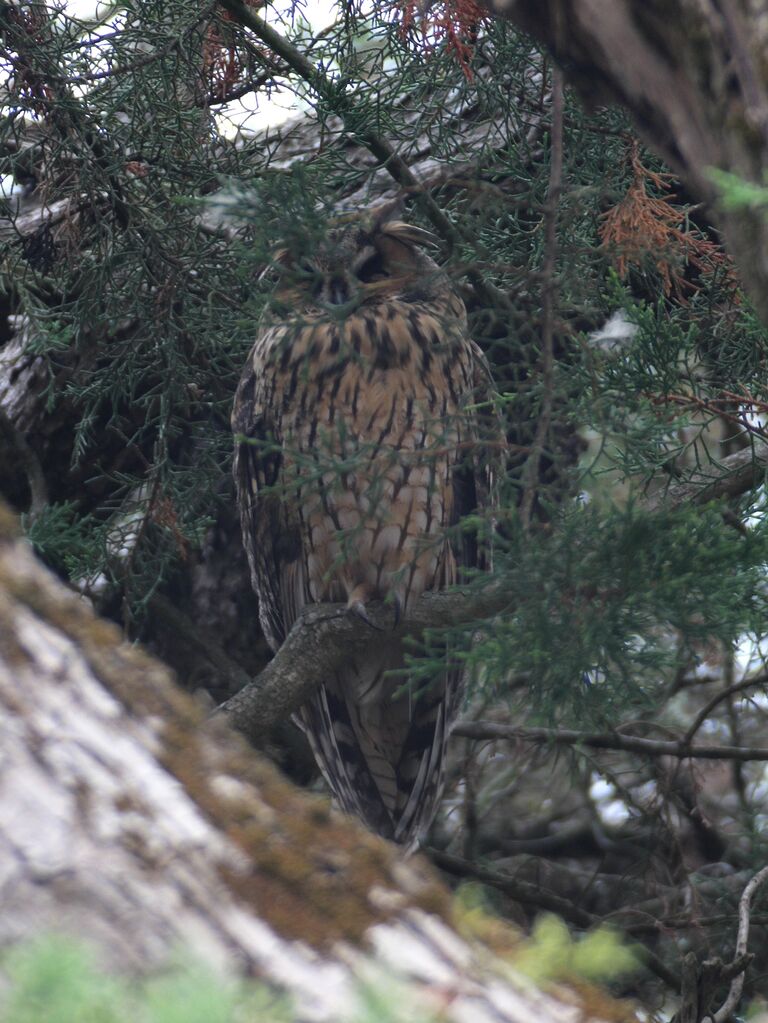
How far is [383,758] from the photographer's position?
2932mm

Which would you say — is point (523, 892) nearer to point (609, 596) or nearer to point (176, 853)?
point (609, 596)

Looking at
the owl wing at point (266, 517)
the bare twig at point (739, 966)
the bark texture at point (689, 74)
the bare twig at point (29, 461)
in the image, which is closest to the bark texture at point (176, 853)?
the bark texture at point (689, 74)

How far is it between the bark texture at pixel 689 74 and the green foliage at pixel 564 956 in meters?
0.65

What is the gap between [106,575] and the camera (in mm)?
2729

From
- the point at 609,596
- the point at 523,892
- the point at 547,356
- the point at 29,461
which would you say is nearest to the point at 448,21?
the point at 547,356

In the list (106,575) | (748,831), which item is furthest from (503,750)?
(106,575)

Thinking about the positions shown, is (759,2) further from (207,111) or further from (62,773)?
(207,111)

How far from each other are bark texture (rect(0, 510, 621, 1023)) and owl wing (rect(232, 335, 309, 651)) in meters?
1.73

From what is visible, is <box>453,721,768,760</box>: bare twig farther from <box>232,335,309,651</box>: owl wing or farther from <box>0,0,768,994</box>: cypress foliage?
<box>232,335,309,651</box>: owl wing

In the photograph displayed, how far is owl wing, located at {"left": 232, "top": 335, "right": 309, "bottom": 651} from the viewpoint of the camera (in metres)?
2.69

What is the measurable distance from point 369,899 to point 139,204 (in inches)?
78.7

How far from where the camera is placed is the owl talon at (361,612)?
8.07ft

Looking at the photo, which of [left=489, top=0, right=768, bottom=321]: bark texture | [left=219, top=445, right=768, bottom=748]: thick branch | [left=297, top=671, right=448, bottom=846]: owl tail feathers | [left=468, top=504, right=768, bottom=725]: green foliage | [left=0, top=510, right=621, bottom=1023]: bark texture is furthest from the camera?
[left=297, top=671, right=448, bottom=846]: owl tail feathers

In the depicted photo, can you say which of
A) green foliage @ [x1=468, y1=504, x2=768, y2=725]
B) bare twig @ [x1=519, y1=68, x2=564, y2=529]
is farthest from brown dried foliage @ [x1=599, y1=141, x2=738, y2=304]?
green foliage @ [x1=468, y1=504, x2=768, y2=725]
